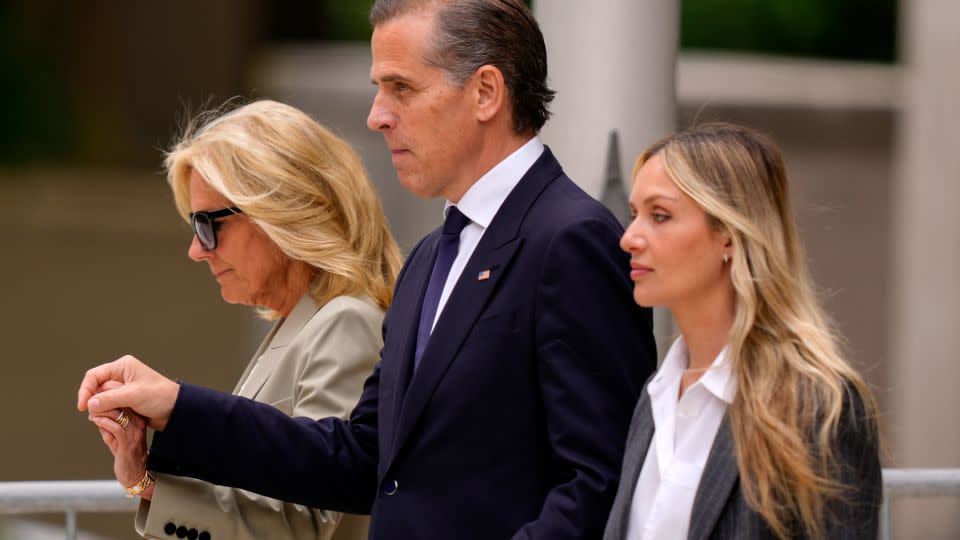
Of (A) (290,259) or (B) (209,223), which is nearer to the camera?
(B) (209,223)

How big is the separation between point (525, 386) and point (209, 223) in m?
1.04

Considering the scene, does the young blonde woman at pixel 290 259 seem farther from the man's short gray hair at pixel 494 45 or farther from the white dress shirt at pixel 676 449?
the white dress shirt at pixel 676 449

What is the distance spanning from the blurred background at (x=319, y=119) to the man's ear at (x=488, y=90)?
4488 mm

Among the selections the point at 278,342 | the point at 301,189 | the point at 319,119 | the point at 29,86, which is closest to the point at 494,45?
the point at 301,189

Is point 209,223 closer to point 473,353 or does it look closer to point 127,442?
point 127,442

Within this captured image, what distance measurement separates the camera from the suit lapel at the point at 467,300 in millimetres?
2768

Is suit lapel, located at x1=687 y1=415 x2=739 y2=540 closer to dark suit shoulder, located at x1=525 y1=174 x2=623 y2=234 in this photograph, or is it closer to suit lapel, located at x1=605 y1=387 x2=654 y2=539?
suit lapel, located at x1=605 y1=387 x2=654 y2=539

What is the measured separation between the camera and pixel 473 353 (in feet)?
8.98

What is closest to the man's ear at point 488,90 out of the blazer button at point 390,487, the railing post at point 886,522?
the blazer button at point 390,487

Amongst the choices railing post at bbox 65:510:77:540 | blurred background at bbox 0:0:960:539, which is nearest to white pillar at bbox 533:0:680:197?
railing post at bbox 65:510:77:540

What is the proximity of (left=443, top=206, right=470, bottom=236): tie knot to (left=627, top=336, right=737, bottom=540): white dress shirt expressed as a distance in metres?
0.59

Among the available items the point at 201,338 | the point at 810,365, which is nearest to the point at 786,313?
the point at 810,365

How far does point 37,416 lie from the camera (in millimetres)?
12922

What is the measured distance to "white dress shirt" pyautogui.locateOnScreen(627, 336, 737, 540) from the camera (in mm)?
2459
